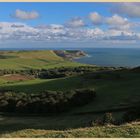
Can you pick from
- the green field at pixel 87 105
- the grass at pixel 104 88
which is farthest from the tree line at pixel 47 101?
the grass at pixel 104 88

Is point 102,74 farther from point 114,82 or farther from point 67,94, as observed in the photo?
point 67,94

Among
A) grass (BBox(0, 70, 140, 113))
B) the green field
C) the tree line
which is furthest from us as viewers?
the tree line

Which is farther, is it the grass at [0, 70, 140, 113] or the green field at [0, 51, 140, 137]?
the grass at [0, 70, 140, 113]

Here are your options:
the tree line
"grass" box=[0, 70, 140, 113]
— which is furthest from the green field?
the tree line

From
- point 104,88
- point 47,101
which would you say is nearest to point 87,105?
point 47,101

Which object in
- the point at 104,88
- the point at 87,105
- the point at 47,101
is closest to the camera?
the point at 87,105

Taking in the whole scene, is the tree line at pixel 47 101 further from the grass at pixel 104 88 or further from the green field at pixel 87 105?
the grass at pixel 104 88

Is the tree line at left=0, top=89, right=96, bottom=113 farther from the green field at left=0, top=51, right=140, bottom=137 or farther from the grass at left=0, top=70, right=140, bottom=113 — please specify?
the grass at left=0, top=70, right=140, bottom=113

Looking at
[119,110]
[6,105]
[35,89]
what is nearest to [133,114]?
[119,110]

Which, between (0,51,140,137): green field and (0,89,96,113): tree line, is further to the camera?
(0,89,96,113): tree line

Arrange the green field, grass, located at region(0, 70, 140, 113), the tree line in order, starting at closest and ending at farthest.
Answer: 1. the green field
2. grass, located at region(0, 70, 140, 113)
3. the tree line

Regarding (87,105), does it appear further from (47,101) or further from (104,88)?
(104,88)
